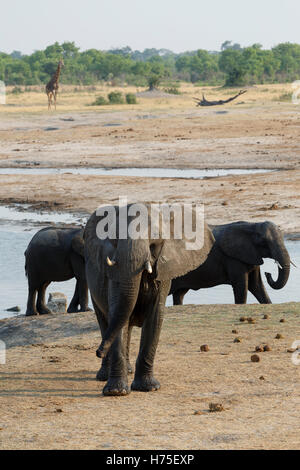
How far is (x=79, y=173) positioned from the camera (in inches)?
856

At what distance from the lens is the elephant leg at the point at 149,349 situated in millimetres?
6047

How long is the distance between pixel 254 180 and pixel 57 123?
44.1 feet

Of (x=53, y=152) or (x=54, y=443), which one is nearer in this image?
(x=54, y=443)

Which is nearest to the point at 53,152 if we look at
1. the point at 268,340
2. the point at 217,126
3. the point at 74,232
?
the point at 217,126

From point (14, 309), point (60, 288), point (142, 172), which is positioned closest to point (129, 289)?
point (14, 309)

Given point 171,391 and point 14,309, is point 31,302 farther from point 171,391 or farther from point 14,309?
point 171,391

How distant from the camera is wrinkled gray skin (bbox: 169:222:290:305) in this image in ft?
32.9

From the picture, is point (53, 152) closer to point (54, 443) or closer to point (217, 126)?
point (217, 126)


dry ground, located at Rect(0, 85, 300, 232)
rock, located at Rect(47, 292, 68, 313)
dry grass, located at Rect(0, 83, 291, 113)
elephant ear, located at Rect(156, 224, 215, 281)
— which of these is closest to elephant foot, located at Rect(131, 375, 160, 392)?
elephant ear, located at Rect(156, 224, 215, 281)

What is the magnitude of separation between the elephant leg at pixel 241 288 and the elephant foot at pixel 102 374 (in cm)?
385

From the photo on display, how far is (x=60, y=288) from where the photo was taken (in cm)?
1191

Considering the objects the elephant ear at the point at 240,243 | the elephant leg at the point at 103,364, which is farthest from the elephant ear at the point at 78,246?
the elephant leg at the point at 103,364

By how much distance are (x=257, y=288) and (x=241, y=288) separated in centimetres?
24
